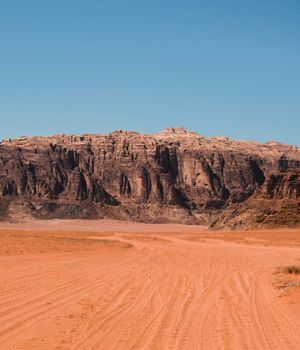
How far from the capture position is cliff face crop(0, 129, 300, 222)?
161 meters

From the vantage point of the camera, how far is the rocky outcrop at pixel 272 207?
270ft

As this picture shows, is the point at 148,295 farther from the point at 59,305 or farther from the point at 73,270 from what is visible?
the point at 73,270

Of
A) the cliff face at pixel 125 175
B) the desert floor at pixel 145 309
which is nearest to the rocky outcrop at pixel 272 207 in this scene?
the cliff face at pixel 125 175

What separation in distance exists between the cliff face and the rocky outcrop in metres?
61.6

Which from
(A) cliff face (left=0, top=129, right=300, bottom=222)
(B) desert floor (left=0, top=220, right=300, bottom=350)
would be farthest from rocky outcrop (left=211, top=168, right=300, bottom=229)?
(B) desert floor (left=0, top=220, right=300, bottom=350)

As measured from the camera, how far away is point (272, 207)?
86250 millimetres

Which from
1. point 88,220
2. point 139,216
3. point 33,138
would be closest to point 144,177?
point 139,216

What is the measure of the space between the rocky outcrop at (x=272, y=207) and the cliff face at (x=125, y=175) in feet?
202

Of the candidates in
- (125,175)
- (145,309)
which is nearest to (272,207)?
(145,309)

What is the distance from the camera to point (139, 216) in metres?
158

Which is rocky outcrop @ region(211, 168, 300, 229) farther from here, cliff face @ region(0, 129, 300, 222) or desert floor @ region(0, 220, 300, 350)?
desert floor @ region(0, 220, 300, 350)

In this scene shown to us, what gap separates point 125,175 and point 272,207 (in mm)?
95200

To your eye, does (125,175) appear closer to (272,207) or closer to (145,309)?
(272,207)

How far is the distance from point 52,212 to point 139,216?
24752mm
